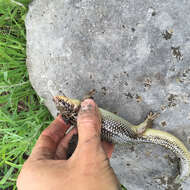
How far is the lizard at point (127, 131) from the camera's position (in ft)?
9.27

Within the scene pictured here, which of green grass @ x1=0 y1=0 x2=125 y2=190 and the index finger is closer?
the index finger

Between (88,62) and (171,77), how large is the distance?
1.08m

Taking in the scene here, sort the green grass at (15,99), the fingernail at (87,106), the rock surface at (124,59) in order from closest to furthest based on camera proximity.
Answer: the fingernail at (87,106) → the rock surface at (124,59) → the green grass at (15,99)

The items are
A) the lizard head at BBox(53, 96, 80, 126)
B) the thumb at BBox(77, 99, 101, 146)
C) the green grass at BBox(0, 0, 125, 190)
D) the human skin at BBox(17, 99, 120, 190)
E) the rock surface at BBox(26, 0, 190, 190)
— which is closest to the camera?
the human skin at BBox(17, 99, 120, 190)

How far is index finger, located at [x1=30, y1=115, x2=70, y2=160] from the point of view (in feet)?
8.45

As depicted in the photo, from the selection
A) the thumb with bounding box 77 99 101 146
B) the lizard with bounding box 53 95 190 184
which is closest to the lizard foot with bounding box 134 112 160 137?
the lizard with bounding box 53 95 190 184

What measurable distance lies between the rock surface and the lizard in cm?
12

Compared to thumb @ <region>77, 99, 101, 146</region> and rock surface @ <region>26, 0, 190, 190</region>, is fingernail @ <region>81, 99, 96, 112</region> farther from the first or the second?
rock surface @ <region>26, 0, 190, 190</region>

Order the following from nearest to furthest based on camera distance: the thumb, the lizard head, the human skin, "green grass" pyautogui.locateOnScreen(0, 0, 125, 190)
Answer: the human skin
the thumb
the lizard head
"green grass" pyautogui.locateOnScreen(0, 0, 125, 190)

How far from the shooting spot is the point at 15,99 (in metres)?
3.58

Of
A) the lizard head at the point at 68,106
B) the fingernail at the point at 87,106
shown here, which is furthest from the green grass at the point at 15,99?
the fingernail at the point at 87,106

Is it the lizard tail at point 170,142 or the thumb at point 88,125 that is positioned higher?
the thumb at point 88,125

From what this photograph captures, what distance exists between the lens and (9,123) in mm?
3562

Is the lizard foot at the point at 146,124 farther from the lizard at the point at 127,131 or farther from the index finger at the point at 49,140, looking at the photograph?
the index finger at the point at 49,140
